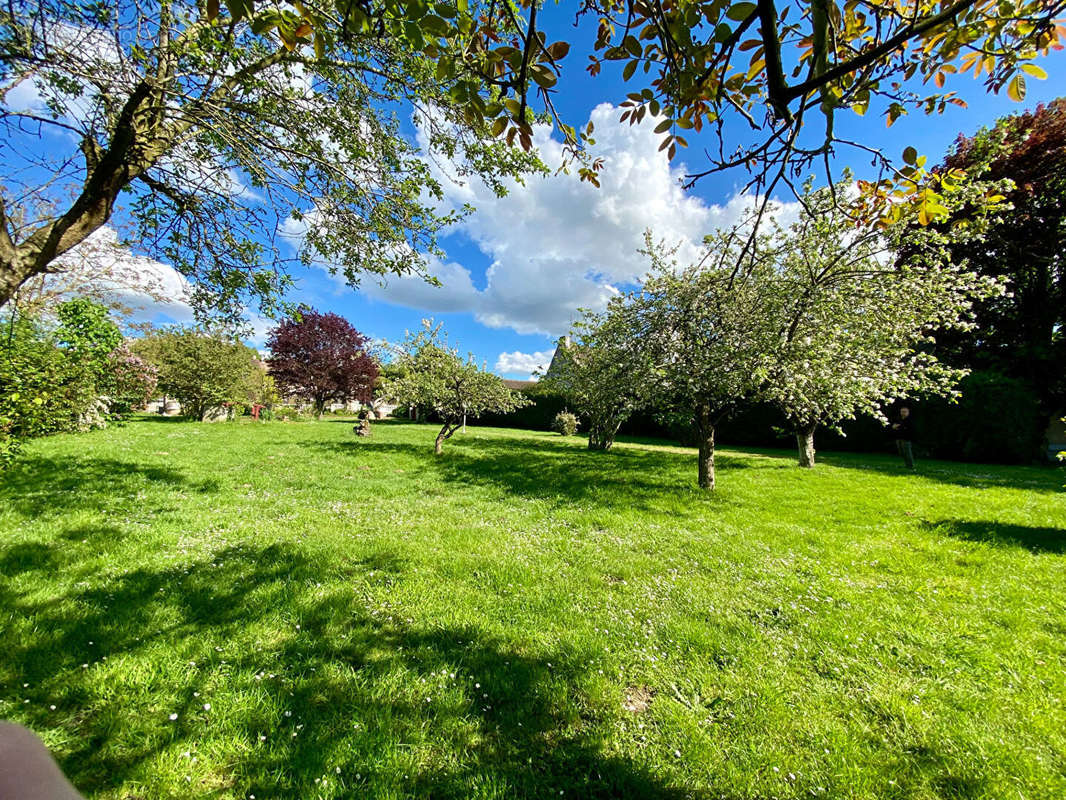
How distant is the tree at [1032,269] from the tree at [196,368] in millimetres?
36136

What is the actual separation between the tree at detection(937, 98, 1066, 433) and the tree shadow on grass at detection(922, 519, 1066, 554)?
16447mm

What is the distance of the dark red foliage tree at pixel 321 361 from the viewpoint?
31.0m

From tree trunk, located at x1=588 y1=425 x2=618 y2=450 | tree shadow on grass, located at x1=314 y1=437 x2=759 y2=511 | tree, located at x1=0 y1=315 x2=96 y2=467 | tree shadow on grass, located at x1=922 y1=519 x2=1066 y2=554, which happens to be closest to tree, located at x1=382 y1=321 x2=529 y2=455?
tree shadow on grass, located at x1=314 y1=437 x2=759 y2=511

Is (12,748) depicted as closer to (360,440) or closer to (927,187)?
(927,187)

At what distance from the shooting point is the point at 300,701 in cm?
246

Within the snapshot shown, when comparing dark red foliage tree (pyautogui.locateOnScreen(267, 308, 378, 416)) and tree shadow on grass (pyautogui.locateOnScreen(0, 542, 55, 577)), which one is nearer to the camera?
tree shadow on grass (pyautogui.locateOnScreen(0, 542, 55, 577))

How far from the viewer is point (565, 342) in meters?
18.0

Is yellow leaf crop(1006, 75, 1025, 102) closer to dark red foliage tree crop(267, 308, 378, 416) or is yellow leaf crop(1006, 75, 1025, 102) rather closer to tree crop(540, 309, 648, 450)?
tree crop(540, 309, 648, 450)

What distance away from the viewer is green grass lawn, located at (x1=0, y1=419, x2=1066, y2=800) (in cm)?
214

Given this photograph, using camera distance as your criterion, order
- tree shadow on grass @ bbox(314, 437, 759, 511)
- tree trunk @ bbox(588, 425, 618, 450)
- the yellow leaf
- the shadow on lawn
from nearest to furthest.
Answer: the yellow leaf < the shadow on lawn < tree shadow on grass @ bbox(314, 437, 759, 511) < tree trunk @ bbox(588, 425, 618, 450)

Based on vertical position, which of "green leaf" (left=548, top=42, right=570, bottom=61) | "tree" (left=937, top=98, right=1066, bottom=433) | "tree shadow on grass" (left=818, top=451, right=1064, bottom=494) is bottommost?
"tree shadow on grass" (left=818, top=451, right=1064, bottom=494)

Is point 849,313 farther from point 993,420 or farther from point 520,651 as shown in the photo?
point 993,420

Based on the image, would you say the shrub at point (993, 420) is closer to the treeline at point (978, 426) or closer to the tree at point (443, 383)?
the treeline at point (978, 426)

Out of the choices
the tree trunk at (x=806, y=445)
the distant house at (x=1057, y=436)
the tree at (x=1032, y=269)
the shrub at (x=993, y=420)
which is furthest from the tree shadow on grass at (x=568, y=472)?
the distant house at (x=1057, y=436)
